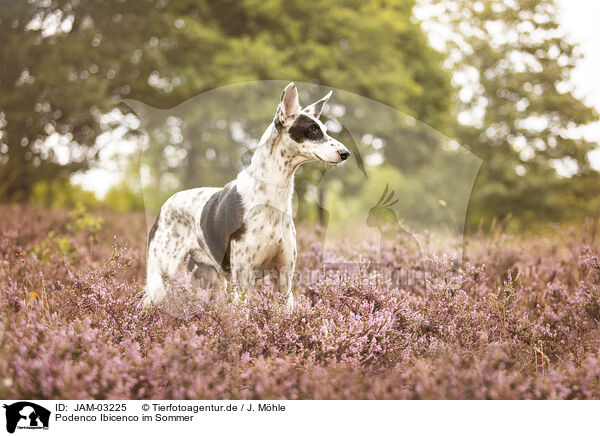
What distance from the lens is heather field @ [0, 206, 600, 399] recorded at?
2.64 meters

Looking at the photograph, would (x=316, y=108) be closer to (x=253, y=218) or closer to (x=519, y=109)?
(x=253, y=218)

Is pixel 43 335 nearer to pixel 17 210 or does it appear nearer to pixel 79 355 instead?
pixel 79 355

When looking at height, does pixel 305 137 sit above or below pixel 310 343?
above

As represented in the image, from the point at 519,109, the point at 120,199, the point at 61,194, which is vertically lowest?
the point at 120,199

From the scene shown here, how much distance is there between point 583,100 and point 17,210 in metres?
17.0

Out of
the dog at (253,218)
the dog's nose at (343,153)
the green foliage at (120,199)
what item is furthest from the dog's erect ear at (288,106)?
the green foliage at (120,199)

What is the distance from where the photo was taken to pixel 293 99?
3125 millimetres

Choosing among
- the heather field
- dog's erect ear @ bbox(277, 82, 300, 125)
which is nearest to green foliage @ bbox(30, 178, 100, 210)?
the heather field

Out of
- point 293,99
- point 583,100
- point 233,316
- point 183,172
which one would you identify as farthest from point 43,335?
point 583,100
